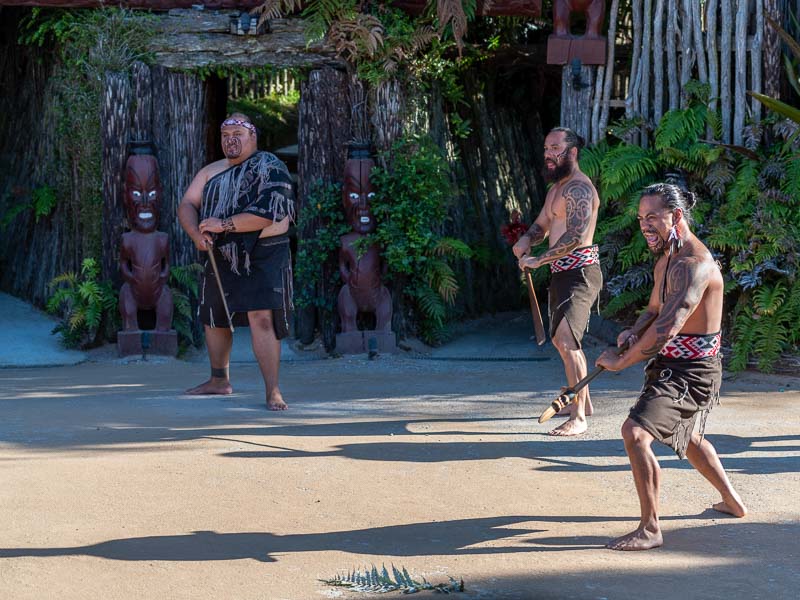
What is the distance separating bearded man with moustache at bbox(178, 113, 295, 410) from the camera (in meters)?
7.07

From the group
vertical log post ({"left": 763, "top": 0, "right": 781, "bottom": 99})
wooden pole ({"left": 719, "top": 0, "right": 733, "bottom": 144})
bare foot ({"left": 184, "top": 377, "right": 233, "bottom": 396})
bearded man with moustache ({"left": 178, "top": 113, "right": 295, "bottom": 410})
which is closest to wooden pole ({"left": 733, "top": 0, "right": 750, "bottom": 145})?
wooden pole ({"left": 719, "top": 0, "right": 733, "bottom": 144})

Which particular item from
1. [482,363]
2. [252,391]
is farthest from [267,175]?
[482,363]

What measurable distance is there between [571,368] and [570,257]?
687 millimetres

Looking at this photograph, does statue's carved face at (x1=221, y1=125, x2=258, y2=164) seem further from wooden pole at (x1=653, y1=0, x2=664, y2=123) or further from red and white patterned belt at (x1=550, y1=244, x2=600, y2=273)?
wooden pole at (x1=653, y1=0, x2=664, y2=123)

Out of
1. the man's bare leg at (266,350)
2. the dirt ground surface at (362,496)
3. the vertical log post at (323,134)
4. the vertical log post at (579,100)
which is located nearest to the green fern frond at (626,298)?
the dirt ground surface at (362,496)

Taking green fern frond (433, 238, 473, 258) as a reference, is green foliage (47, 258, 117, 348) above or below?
below

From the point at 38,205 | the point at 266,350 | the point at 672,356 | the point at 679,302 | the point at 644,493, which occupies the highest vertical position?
the point at 38,205

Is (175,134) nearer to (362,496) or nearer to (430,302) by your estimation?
(430,302)

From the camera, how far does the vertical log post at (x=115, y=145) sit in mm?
9750

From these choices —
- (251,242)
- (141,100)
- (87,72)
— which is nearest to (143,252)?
(141,100)

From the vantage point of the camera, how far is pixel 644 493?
4.34 metres

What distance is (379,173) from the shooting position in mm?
9773

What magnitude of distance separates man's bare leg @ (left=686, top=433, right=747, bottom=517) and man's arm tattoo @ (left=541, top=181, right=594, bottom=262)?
2043 mm

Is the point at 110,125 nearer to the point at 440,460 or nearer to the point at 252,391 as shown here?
the point at 252,391
